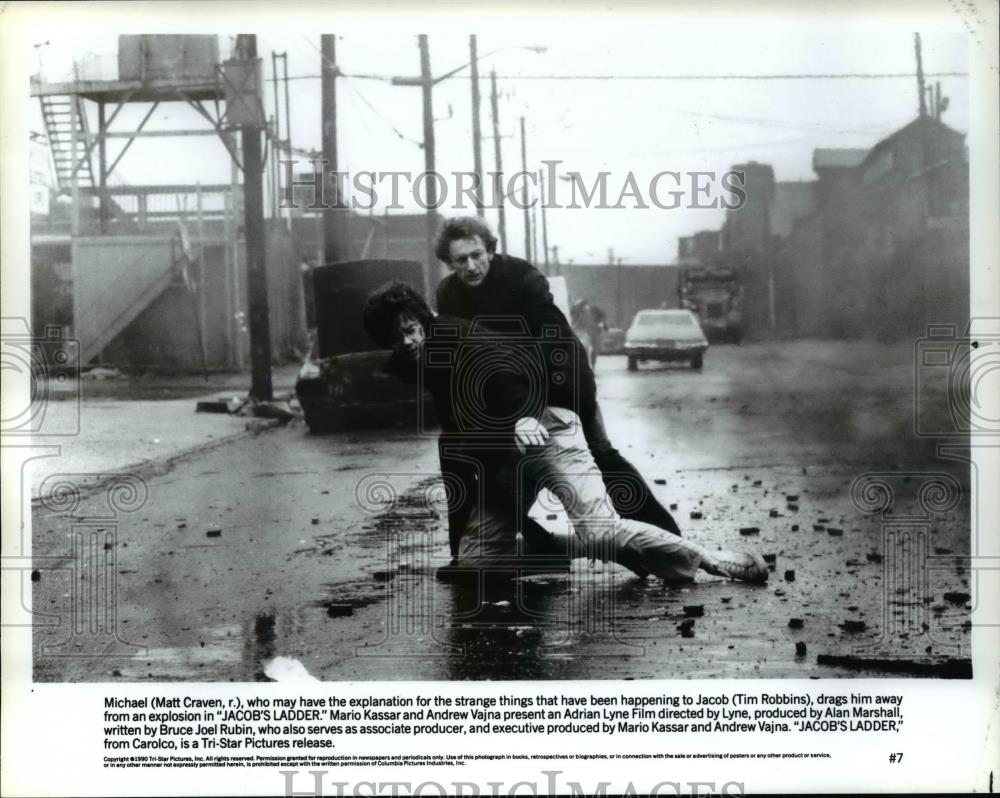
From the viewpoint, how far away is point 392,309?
622 centimetres

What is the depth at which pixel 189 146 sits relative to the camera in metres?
6.81

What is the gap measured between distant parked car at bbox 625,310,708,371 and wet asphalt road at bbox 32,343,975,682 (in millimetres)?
148

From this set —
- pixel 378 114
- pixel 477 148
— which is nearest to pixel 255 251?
pixel 378 114

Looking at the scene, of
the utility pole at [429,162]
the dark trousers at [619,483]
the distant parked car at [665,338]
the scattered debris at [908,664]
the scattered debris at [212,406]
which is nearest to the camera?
the scattered debris at [908,664]

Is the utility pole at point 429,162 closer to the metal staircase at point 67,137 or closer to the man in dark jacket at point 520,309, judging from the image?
the man in dark jacket at point 520,309

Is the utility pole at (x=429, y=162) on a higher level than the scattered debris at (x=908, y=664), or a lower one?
higher

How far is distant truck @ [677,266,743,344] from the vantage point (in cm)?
641

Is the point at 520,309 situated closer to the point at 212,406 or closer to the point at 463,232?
the point at 463,232

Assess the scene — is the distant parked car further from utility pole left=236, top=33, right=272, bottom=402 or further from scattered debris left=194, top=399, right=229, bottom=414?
scattered debris left=194, top=399, right=229, bottom=414

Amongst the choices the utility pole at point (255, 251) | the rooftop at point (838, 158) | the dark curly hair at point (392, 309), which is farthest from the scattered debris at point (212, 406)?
the rooftop at point (838, 158)

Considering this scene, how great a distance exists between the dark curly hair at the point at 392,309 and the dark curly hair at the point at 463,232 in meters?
0.23

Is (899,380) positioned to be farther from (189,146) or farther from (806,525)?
(189,146)

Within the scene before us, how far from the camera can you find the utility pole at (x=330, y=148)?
618 centimetres

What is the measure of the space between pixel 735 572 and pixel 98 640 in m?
2.78
